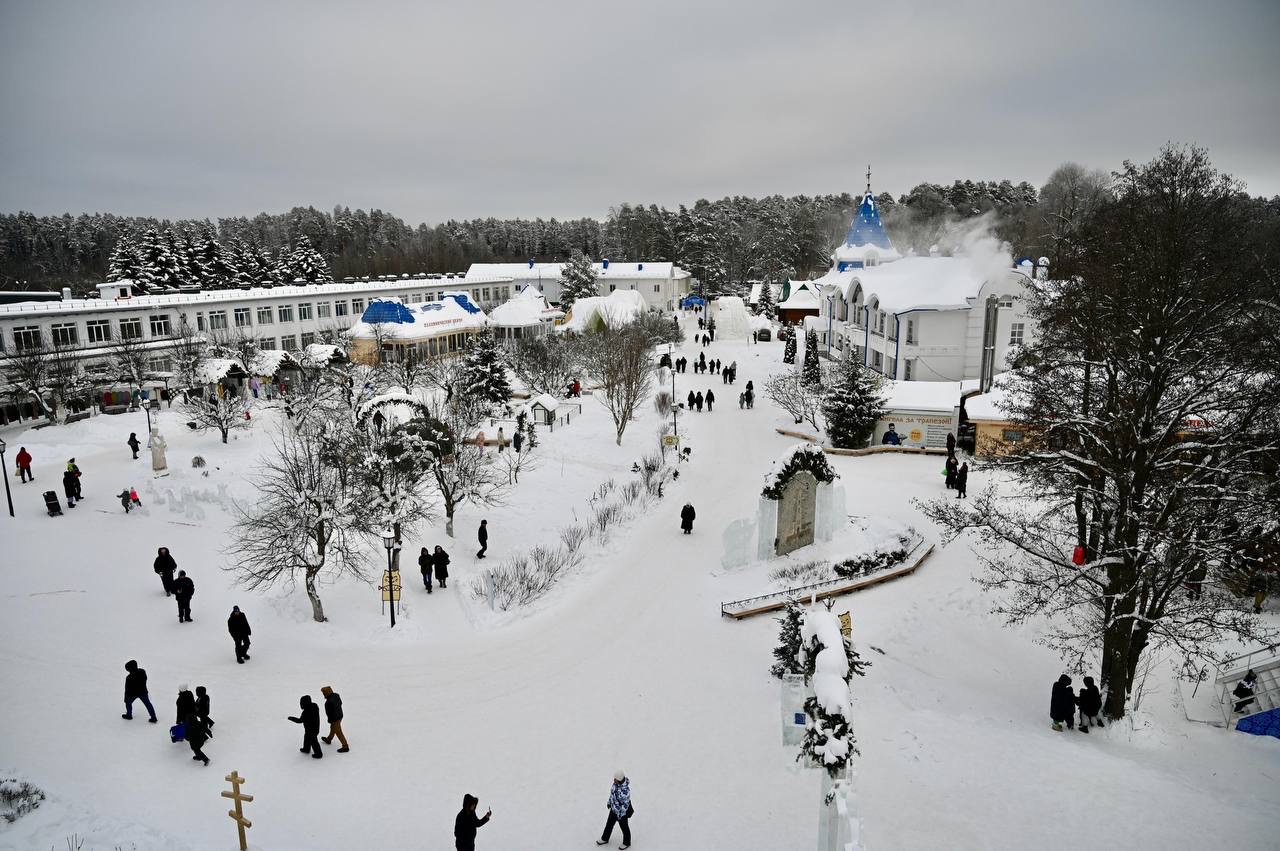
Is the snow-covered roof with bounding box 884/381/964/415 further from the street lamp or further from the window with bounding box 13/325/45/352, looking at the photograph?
the window with bounding box 13/325/45/352

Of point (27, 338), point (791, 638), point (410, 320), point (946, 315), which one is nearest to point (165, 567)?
point (791, 638)

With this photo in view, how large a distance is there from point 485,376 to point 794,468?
20.2 meters

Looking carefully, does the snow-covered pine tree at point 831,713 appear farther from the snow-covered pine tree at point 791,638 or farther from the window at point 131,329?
the window at point 131,329

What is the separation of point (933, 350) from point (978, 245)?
26.0 ft

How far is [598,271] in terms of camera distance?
75.0m

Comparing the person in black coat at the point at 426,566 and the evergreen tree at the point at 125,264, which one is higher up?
the evergreen tree at the point at 125,264

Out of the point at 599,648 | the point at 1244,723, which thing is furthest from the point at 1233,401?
the point at 599,648

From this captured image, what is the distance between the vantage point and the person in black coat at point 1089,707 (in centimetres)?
1033

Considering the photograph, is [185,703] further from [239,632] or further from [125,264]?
[125,264]

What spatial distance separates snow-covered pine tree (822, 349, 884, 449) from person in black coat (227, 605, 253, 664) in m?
18.7

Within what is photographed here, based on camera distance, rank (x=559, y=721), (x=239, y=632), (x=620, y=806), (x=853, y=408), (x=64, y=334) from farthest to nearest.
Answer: (x=64, y=334) < (x=853, y=408) < (x=239, y=632) < (x=559, y=721) < (x=620, y=806)

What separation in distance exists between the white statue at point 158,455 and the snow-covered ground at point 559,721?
398 centimetres

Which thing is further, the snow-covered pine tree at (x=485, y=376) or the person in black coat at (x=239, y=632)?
the snow-covered pine tree at (x=485, y=376)

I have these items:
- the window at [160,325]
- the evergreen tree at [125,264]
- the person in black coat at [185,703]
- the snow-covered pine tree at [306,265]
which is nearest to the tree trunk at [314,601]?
the person in black coat at [185,703]
